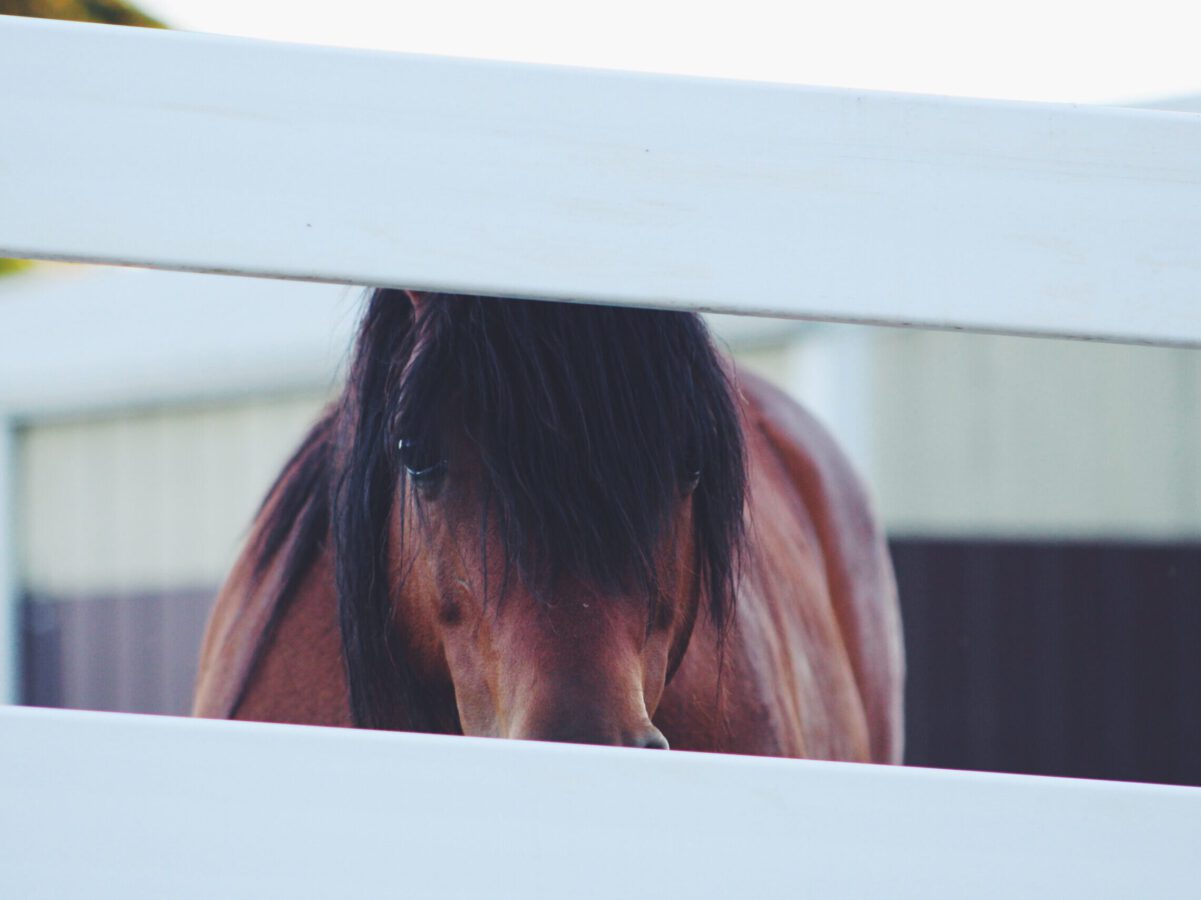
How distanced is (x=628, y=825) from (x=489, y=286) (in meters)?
0.28

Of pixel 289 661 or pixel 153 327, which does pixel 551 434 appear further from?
pixel 153 327

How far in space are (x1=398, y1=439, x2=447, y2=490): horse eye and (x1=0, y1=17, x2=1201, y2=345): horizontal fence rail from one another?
1.53ft

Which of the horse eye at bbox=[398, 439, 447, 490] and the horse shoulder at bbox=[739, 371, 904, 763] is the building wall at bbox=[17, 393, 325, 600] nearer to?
the horse shoulder at bbox=[739, 371, 904, 763]

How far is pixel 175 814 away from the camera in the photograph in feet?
1.81

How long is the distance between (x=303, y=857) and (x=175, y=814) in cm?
7

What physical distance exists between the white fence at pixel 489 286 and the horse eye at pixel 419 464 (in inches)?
18.6

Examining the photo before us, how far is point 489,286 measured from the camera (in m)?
0.55

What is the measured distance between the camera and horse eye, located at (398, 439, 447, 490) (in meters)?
1.01

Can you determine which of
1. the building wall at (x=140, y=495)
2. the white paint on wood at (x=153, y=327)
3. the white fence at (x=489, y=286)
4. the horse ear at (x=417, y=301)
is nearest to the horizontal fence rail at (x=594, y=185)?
the white fence at (x=489, y=286)

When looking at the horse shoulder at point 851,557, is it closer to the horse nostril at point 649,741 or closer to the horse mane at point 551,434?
the horse mane at point 551,434

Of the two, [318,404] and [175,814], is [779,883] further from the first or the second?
[318,404]

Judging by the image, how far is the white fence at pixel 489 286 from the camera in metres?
0.54

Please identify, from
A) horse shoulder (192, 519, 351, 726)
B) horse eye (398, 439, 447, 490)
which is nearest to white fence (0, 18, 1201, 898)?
horse eye (398, 439, 447, 490)

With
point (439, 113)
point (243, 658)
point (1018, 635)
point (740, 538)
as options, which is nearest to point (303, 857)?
point (439, 113)
